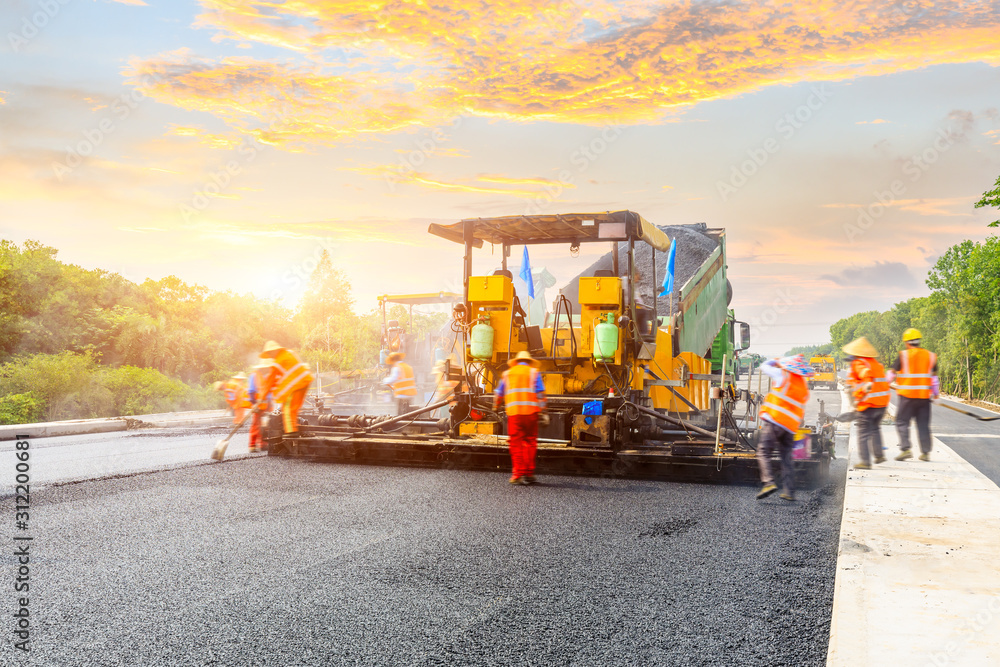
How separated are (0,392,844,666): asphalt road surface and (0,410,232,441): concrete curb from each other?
6923 mm

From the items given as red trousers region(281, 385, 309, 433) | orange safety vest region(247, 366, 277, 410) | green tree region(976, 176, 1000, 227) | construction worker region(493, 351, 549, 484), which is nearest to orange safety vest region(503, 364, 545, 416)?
construction worker region(493, 351, 549, 484)

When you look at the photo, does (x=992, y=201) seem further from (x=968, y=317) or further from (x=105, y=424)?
(x=105, y=424)

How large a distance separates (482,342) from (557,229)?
160 cm

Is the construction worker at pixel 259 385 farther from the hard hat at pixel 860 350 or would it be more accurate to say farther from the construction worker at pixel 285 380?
the hard hat at pixel 860 350

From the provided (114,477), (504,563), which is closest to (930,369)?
(504,563)

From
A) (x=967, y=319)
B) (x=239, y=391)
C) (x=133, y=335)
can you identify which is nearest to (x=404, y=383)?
(x=239, y=391)

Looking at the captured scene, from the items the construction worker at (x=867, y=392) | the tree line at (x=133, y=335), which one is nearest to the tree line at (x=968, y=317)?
the tree line at (x=133, y=335)

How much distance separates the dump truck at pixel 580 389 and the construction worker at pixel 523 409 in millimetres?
576

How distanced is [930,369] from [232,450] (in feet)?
30.3

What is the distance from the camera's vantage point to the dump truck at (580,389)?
28.3ft

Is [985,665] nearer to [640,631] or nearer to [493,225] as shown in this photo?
[640,631]

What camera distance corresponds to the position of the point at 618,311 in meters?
8.77

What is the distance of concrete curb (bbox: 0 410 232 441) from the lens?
14133 mm

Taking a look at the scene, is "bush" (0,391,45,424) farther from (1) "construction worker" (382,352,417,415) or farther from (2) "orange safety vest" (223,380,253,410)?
(2) "orange safety vest" (223,380,253,410)
